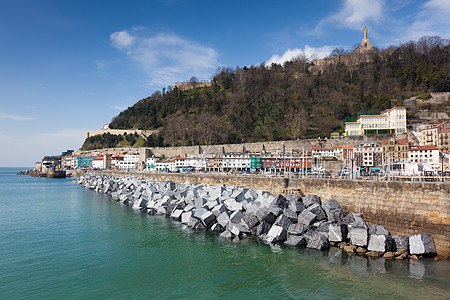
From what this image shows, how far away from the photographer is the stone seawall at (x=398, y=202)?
11.8 metres

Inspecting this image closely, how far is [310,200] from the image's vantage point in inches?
657

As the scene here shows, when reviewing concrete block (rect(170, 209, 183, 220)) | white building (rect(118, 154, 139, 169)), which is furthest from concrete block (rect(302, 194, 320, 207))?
white building (rect(118, 154, 139, 169))

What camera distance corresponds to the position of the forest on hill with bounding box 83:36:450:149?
59.1 meters

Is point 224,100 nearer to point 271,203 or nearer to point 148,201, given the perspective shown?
point 148,201

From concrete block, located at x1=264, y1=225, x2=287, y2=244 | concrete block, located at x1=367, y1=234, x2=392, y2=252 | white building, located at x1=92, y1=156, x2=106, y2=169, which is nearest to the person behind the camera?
concrete block, located at x1=367, y1=234, x2=392, y2=252

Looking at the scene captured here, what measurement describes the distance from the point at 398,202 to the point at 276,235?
234 inches

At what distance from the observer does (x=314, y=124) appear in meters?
59.5

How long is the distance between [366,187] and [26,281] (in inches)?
603

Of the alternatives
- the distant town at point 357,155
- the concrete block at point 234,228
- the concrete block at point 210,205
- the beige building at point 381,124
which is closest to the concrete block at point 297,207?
the concrete block at point 234,228

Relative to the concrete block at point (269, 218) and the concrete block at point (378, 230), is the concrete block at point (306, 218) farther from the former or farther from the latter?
the concrete block at point (378, 230)

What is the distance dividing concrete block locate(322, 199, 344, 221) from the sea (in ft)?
9.30

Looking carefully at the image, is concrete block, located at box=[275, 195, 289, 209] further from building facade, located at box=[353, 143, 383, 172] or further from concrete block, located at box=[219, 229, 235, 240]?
building facade, located at box=[353, 143, 383, 172]

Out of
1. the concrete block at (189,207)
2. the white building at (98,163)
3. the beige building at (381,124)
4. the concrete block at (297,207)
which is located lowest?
the concrete block at (189,207)

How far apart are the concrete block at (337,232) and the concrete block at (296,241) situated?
1.20m
